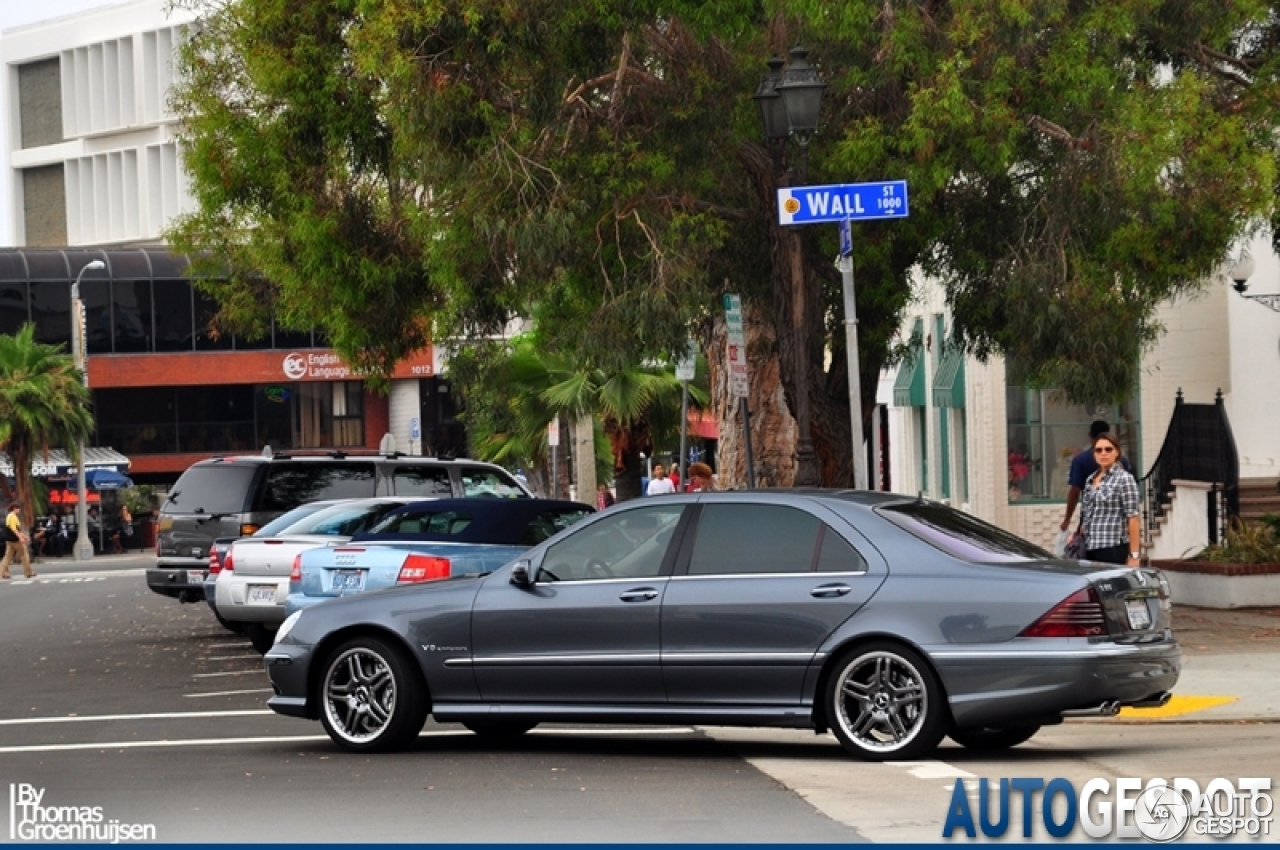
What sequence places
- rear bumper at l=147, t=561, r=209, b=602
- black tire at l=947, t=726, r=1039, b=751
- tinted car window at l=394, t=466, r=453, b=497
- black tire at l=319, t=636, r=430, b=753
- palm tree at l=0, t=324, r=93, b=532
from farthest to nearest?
palm tree at l=0, t=324, r=93, b=532, rear bumper at l=147, t=561, r=209, b=602, tinted car window at l=394, t=466, r=453, b=497, black tire at l=319, t=636, r=430, b=753, black tire at l=947, t=726, r=1039, b=751

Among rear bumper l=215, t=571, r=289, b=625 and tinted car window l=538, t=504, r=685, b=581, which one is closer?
tinted car window l=538, t=504, r=685, b=581

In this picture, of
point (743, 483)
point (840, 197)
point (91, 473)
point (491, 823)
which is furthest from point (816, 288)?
point (91, 473)

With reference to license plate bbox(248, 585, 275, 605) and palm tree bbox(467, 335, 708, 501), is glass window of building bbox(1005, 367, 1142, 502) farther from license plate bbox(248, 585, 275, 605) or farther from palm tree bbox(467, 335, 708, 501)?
license plate bbox(248, 585, 275, 605)

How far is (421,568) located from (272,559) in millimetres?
4868

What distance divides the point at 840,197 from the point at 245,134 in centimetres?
773

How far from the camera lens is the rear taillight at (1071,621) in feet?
35.1

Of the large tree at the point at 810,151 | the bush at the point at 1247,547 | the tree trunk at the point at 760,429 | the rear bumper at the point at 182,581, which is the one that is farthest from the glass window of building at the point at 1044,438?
the rear bumper at the point at 182,581

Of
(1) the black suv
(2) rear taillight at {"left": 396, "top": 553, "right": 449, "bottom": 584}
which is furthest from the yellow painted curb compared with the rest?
(1) the black suv

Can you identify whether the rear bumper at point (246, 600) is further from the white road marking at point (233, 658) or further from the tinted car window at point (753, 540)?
the tinted car window at point (753, 540)

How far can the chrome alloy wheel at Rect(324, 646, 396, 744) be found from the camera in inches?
480

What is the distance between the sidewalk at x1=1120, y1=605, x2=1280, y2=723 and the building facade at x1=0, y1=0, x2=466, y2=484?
165ft

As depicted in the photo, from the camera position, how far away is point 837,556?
11312 mm

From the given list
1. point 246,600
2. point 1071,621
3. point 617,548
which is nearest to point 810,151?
point 246,600

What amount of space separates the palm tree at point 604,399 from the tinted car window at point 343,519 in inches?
410
